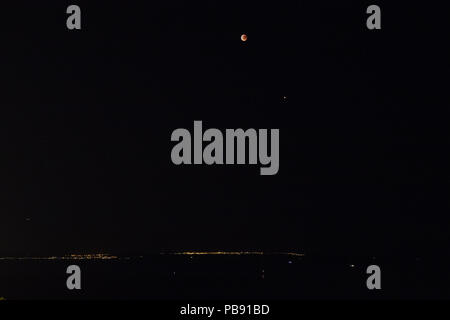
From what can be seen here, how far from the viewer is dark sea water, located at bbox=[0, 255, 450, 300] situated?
8.82ft

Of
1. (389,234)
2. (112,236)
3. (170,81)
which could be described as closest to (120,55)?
(170,81)

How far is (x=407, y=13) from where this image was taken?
9.18 feet

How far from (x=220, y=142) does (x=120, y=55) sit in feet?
2.01

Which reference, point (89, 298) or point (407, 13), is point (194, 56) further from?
point (89, 298)

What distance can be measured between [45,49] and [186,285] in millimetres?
1253

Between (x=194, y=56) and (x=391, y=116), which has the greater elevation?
(x=194, y=56)

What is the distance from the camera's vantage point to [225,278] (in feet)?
9.02

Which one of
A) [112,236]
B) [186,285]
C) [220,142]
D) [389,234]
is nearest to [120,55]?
[220,142]

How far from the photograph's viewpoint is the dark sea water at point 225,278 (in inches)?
106

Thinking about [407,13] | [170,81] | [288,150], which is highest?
[407,13]
